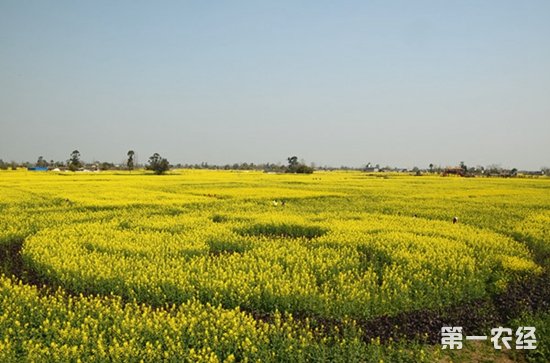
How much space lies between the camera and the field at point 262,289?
783cm

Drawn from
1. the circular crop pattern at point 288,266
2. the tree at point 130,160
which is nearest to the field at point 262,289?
the circular crop pattern at point 288,266

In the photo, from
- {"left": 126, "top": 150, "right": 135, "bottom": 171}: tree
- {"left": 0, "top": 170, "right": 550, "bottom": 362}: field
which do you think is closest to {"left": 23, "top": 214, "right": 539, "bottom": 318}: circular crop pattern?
{"left": 0, "top": 170, "right": 550, "bottom": 362}: field

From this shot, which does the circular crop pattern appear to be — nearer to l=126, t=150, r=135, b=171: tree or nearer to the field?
the field

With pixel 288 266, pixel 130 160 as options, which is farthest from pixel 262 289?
pixel 130 160

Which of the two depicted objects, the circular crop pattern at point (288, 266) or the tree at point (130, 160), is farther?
the tree at point (130, 160)

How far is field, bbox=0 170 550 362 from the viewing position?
7.83 meters

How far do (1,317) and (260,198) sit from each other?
2629 cm

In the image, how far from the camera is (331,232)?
1827cm

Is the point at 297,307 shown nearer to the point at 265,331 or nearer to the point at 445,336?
the point at 265,331

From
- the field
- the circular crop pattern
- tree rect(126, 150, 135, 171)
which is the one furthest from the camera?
tree rect(126, 150, 135, 171)

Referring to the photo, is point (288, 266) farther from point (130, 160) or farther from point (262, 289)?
point (130, 160)

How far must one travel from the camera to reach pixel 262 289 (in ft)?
34.6

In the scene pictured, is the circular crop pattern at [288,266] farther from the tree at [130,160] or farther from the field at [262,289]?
the tree at [130,160]

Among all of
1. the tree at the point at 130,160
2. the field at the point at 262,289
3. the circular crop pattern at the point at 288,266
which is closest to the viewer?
the field at the point at 262,289
